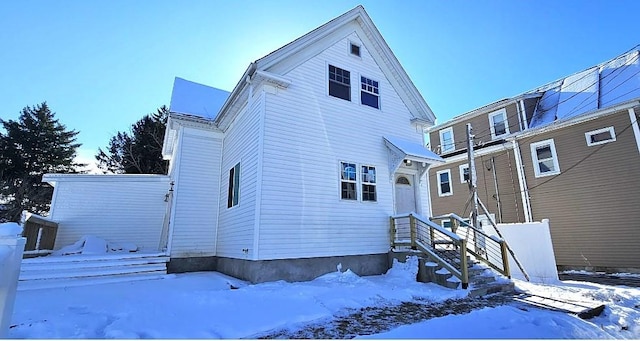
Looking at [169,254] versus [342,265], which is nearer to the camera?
[342,265]

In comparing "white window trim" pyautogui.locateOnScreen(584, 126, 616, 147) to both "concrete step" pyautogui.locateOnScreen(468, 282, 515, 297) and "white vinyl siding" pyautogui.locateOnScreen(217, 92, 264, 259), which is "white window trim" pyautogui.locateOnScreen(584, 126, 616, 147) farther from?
"white vinyl siding" pyautogui.locateOnScreen(217, 92, 264, 259)

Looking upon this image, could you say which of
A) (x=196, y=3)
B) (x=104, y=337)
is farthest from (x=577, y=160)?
(x=104, y=337)

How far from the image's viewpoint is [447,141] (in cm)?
1947

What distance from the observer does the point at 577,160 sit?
13570mm

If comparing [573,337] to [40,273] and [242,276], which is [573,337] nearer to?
A: [242,276]

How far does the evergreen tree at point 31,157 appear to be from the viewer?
21.9m

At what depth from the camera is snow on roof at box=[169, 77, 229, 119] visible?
36.6ft

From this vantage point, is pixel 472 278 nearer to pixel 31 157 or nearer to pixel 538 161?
pixel 538 161

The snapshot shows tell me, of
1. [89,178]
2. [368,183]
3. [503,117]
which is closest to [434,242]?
[368,183]

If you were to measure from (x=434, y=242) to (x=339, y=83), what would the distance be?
19.4 feet

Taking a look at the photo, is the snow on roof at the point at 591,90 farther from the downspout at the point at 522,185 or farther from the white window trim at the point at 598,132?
the downspout at the point at 522,185

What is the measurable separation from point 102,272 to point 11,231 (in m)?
5.97

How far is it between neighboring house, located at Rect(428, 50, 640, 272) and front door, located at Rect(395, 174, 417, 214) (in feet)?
7.49

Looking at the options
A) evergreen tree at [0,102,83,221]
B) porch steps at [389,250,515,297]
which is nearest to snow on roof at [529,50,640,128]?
porch steps at [389,250,515,297]
